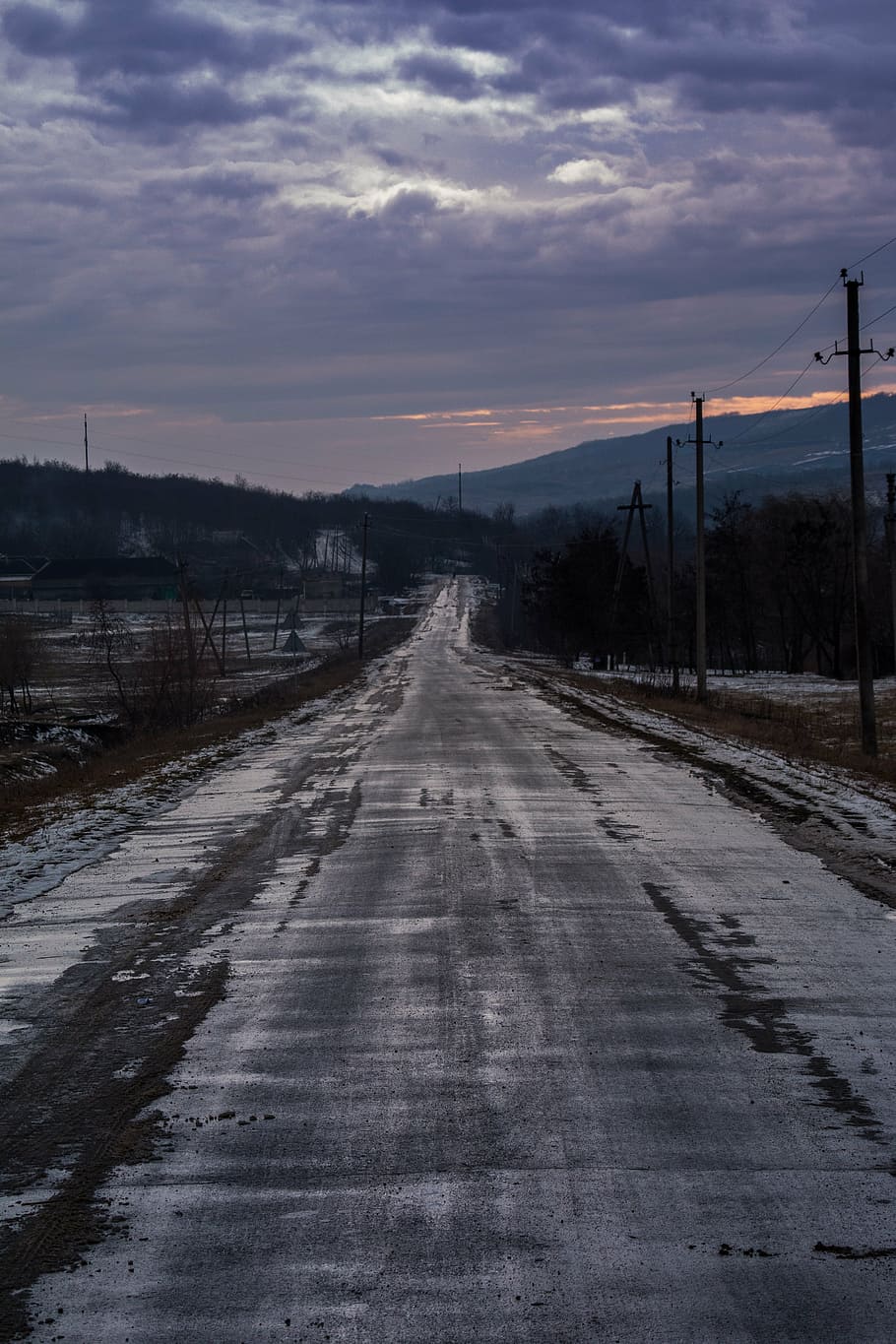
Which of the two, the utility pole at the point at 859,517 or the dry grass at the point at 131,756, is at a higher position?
the utility pole at the point at 859,517

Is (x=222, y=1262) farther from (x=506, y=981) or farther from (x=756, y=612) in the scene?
(x=756, y=612)

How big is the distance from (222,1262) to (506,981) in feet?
11.3

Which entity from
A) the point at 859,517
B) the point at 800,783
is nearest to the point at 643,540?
the point at 859,517

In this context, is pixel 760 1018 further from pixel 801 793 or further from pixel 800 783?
pixel 800 783

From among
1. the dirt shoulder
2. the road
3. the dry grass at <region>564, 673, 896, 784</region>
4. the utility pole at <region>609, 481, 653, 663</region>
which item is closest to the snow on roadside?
the dirt shoulder

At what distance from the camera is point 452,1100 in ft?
18.6

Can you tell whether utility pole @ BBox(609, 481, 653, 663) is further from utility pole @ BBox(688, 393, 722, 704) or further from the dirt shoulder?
the dirt shoulder

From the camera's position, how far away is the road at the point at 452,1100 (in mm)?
4062

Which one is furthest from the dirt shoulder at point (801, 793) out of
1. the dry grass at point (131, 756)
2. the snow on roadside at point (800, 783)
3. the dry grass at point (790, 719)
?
the dry grass at point (131, 756)

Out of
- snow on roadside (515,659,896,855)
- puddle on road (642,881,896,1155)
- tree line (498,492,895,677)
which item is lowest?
snow on roadside (515,659,896,855)

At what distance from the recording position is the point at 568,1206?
461 cm

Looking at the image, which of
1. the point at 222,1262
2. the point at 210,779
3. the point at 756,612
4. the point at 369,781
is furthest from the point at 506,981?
the point at 756,612

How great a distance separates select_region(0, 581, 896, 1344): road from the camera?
406 cm

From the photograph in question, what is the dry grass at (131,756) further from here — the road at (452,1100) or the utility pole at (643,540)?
the utility pole at (643,540)
